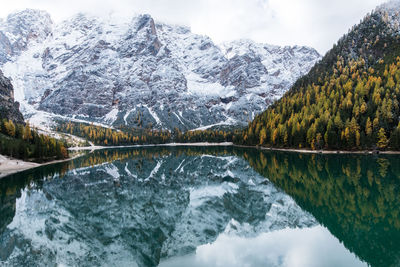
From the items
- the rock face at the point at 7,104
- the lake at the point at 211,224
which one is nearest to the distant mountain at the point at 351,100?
the lake at the point at 211,224

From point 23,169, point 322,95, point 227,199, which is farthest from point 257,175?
point 322,95

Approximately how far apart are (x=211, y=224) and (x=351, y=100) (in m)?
105

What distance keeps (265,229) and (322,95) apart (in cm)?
11139

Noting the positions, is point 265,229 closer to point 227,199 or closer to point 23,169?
point 227,199

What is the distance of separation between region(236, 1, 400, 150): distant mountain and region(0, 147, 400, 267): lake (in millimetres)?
A: 53832

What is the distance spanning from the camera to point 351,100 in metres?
108

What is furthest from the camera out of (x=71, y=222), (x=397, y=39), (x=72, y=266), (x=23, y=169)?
(x=397, y=39)

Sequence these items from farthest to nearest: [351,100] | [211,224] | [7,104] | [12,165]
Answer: [7,104]
[351,100]
[12,165]
[211,224]

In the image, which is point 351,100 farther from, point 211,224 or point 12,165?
point 12,165

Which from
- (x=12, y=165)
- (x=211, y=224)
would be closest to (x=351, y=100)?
(x=211, y=224)

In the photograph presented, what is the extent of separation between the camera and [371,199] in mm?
29781

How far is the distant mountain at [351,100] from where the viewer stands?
91625 mm

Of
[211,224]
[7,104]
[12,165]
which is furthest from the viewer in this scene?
[7,104]

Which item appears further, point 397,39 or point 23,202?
point 397,39
